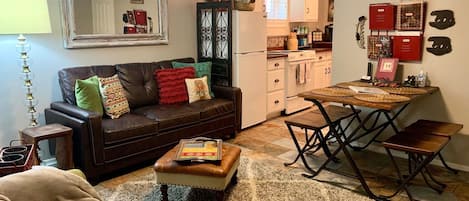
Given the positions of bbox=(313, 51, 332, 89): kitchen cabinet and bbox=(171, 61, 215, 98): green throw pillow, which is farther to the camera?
bbox=(313, 51, 332, 89): kitchen cabinet

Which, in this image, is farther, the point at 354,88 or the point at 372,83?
the point at 372,83

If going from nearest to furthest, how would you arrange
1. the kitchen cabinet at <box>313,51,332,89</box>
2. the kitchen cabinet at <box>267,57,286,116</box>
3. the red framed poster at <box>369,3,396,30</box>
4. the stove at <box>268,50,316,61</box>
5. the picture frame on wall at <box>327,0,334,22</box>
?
the red framed poster at <box>369,3,396,30</box> → the kitchen cabinet at <box>267,57,286,116</box> → the stove at <box>268,50,316,61</box> → the kitchen cabinet at <box>313,51,332,89</box> → the picture frame on wall at <box>327,0,334,22</box>

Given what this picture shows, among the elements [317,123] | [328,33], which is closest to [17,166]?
[317,123]

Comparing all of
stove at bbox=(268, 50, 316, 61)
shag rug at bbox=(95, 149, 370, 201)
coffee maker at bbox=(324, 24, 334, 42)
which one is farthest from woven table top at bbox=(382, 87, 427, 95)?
coffee maker at bbox=(324, 24, 334, 42)

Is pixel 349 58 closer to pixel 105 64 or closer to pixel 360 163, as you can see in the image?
pixel 360 163

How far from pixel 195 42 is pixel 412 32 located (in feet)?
8.25

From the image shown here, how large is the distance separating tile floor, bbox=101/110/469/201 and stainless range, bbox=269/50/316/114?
1.12m

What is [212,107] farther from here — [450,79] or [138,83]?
[450,79]

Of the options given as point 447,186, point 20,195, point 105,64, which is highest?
point 105,64

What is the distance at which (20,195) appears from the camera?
4.45 ft

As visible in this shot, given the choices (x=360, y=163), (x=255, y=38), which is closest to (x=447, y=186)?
(x=360, y=163)

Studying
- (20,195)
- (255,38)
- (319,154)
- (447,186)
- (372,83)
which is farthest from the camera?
(255,38)

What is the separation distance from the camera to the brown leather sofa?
9.75 ft

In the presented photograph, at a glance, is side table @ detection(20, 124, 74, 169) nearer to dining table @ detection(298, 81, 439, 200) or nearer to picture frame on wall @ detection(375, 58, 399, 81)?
dining table @ detection(298, 81, 439, 200)
